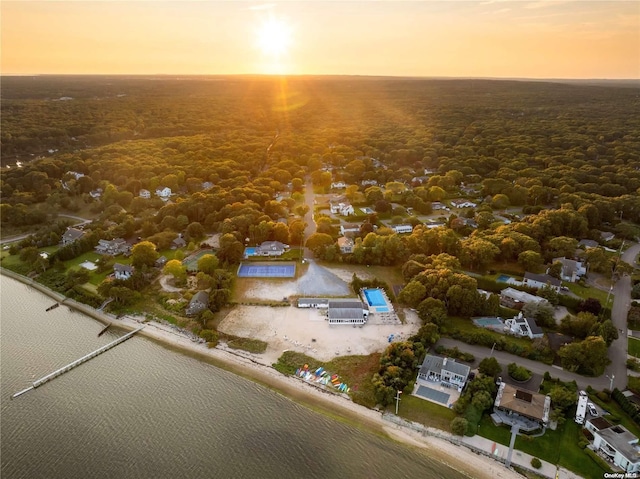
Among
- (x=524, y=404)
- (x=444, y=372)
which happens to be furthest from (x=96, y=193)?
(x=524, y=404)

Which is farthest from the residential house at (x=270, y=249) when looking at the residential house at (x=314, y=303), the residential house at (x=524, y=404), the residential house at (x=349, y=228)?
the residential house at (x=524, y=404)

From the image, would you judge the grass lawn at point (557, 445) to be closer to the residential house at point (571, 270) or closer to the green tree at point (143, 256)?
the residential house at point (571, 270)

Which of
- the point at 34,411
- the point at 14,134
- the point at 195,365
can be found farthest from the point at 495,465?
the point at 14,134

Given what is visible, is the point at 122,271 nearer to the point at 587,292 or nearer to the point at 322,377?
the point at 322,377

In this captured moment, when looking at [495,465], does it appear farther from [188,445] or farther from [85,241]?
[85,241]

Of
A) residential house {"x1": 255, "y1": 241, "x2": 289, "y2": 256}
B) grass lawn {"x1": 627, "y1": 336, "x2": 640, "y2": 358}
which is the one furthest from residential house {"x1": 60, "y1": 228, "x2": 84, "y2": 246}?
grass lawn {"x1": 627, "y1": 336, "x2": 640, "y2": 358}

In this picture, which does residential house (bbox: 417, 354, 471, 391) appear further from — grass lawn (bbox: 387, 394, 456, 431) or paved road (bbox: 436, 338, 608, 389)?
paved road (bbox: 436, 338, 608, 389)
